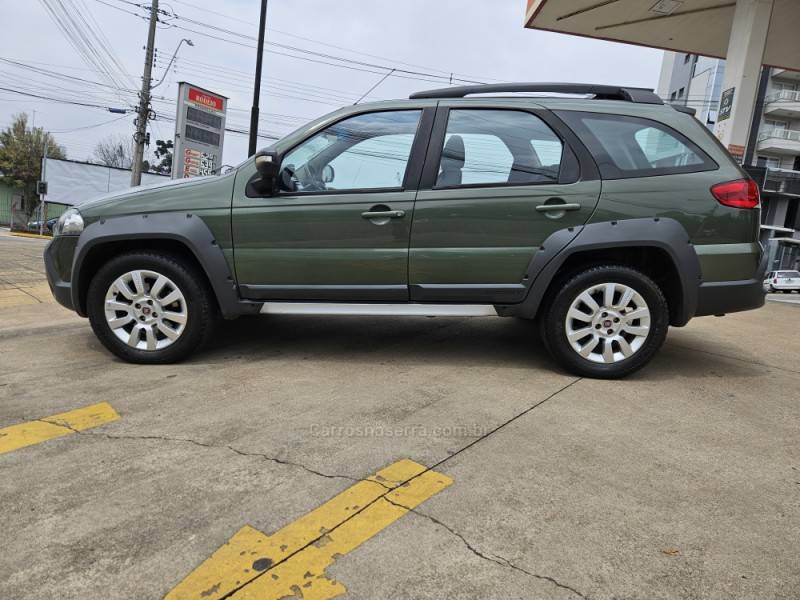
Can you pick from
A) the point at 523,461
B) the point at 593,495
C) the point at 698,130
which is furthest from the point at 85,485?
the point at 698,130

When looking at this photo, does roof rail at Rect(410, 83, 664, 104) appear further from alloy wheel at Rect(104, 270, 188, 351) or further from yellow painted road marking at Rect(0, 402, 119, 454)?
yellow painted road marking at Rect(0, 402, 119, 454)

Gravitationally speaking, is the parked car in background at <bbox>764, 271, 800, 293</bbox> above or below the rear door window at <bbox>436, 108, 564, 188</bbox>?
below

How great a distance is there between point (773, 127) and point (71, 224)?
141ft

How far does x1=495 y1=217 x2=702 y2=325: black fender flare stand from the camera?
129 inches

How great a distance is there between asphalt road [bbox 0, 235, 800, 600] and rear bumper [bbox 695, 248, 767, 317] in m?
0.49

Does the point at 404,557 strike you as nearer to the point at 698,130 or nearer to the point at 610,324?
the point at 610,324

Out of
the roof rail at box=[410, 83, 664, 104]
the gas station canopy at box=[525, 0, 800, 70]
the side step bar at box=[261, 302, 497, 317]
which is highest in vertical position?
the gas station canopy at box=[525, 0, 800, 70]

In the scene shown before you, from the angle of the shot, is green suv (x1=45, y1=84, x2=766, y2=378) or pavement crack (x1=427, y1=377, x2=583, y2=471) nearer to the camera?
pavement crack (x1=427, y1=377, x2=583, y2=471)

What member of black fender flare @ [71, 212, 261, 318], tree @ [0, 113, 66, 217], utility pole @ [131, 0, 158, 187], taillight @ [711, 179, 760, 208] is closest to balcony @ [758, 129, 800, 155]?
utility pole @ [131, 0, 158, 187]

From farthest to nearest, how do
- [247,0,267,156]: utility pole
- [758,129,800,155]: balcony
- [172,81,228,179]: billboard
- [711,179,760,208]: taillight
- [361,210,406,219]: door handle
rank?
[758,129,800,155]: balcony
[172,81,228,179]: billboard
[247,0,267,156]: utility pole
[361,210,406,219]: door handle
[711,179,760,208]: taillight

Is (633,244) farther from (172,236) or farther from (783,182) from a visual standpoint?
(783,182)

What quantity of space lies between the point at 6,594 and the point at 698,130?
401 centimetres

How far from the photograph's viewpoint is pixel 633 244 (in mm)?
3291

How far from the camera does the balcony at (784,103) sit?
34188 mm
